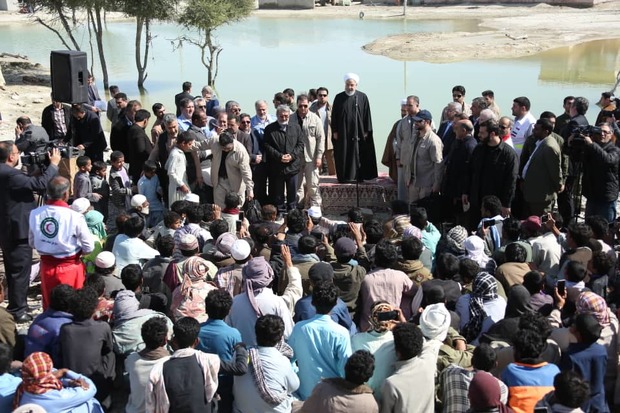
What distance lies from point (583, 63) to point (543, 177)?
65.4 feet

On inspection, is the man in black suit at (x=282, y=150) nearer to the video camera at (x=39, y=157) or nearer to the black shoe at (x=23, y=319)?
the video camera at (x=39, y=157)

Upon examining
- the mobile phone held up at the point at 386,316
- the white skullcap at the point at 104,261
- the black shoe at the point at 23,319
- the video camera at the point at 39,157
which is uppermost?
the video camera at the point at 39,157

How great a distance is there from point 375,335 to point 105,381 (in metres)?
1.91

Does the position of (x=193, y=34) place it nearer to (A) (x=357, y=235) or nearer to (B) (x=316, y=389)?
(A) (x=357, y=235)

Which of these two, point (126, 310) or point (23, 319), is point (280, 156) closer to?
point (23, 319)

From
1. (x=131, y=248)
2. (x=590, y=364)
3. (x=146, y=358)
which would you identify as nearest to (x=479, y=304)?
(x=590, y=364)

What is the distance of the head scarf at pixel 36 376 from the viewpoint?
437 cm

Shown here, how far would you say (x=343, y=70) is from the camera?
1045 inches

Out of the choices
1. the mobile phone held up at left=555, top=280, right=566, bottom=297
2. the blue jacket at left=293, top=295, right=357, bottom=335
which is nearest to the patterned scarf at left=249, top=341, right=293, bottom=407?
the blue jacket at left=293, top=295, right=357, bottom=335

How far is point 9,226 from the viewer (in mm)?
6758

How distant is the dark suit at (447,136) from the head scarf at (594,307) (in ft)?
14.3

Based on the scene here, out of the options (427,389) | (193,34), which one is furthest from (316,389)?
(193,34)

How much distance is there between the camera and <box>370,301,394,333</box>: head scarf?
4.93 metres

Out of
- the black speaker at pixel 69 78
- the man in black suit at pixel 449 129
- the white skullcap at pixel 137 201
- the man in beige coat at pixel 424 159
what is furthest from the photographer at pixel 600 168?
the black speaker at pixel 69 78
